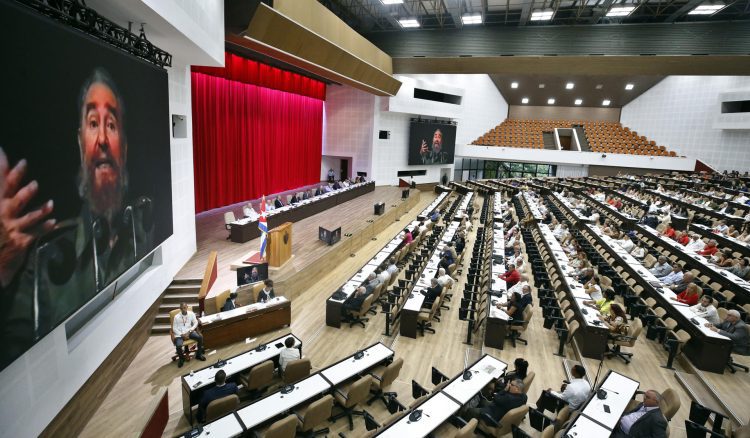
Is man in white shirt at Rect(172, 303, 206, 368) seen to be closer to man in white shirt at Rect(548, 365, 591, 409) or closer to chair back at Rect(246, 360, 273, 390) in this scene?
chair back at Rect(246, 360, 273, 390)

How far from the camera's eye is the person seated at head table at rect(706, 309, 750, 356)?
6.57 m

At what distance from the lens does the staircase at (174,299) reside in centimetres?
763

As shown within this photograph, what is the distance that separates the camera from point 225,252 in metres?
10.7

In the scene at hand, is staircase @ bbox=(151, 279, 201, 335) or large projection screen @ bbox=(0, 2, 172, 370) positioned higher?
large projection screen @ bbox=(0, 2, 172, 370)

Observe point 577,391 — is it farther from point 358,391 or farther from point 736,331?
point 736,331

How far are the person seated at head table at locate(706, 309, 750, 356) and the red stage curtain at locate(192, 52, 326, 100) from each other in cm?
1229

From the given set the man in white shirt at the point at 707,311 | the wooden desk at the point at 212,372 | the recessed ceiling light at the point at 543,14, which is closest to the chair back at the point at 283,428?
the wooden desk at the point at 212,372

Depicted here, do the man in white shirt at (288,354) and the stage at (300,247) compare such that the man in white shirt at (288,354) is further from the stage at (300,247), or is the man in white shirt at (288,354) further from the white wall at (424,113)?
the white wall at (424,113)

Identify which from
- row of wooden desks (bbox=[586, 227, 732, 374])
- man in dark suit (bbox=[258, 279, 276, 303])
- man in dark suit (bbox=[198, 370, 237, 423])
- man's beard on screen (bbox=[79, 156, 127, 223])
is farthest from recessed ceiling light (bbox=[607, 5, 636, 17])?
man in dark suit (bbox=[198, 370, 237, 423])

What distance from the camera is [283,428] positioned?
4.33 m

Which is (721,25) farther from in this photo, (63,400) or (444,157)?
(63,400)

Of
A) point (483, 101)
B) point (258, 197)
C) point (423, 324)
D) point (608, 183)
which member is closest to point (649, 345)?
point (423, 324)

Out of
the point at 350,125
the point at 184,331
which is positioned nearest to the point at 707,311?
the point at 184,331

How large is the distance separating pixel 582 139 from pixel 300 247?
24.9 m
